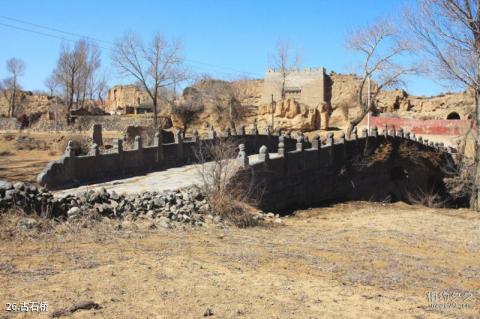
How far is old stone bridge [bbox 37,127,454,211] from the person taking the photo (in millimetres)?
16234

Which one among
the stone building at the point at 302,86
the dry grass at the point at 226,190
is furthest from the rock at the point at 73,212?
the stone building at the point at 302,86

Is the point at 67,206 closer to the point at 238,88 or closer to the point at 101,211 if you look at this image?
the point at 101,211

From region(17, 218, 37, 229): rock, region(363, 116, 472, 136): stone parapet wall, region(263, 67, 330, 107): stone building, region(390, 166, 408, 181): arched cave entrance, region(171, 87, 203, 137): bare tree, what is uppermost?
region(263, 67, 330, 107): stone building

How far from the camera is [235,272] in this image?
7703 mm

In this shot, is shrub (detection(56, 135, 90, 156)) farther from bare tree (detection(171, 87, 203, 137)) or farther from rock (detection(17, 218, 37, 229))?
rock (detection(17, 218, 37, 229))

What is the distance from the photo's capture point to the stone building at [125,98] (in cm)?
7479

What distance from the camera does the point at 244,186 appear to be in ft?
51.2

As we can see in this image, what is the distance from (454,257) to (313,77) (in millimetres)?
51811

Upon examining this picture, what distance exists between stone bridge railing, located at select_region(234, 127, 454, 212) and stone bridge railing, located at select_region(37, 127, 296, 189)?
3.77 meters

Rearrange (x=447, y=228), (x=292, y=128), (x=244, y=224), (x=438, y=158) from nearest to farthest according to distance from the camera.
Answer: (x=244, y=224) < (x=447, y=228) < (x=438, y=158) < (x=292, y=128)

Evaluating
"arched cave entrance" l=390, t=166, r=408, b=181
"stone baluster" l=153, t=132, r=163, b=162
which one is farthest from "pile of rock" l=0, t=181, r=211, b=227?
"arched cave entrance" l=390, t=166, r=408, b=181

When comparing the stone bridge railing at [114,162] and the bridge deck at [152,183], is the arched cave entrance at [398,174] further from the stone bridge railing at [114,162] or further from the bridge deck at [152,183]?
the bridge deck at [152,183]

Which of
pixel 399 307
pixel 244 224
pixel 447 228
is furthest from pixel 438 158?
pixel 399 307

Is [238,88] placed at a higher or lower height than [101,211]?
higher
